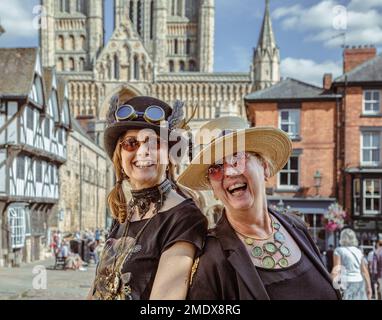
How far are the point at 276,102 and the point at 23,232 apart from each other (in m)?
10.3

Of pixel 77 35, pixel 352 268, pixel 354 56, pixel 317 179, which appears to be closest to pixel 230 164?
pixel 352 268

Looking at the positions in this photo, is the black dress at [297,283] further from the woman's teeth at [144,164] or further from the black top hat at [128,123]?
the black top hat at [128,123]

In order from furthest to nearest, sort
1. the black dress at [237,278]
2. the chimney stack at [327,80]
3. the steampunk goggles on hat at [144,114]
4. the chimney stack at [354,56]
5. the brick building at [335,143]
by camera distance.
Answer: the chimney stack at [354,56] → the chimney stack at [327,80] → the brick building at [335,143] → the steampunk goggles on hat at [144,114] → the black dress at [237,278]

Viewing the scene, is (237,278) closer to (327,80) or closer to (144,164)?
(144,164)

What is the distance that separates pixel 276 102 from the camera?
2130 centimetres

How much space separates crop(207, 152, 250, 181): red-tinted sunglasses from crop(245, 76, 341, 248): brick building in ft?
61.4

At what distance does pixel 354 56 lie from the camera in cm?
2262

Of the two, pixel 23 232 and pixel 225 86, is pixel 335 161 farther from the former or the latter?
pixel 225 86

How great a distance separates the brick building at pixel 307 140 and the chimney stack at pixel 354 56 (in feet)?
6.44

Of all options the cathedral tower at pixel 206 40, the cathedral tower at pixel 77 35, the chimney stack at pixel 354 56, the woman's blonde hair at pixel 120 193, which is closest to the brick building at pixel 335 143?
the chimney stack at pixel 354 56

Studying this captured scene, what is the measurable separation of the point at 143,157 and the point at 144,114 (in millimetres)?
183

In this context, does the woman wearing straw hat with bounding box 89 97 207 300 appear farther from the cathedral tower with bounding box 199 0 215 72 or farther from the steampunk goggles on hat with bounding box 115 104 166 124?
the cathedral tower with bounding box 199 0 215 72

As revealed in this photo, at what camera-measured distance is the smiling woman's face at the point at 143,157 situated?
8.12 feet

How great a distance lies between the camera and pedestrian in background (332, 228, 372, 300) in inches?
280
